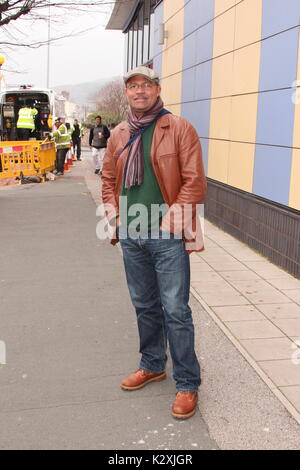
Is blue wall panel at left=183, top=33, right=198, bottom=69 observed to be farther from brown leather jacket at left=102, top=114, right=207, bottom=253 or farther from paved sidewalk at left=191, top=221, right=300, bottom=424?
brown leather jacket at left=102, top=114, right=207, bottom=253

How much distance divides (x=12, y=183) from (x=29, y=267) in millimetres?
10069

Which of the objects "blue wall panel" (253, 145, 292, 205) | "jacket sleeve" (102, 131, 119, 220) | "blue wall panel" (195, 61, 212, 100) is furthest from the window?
"jacket sleeve" (102, 131, 119, 220)

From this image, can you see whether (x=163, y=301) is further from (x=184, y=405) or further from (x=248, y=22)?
(x=248, y=22)

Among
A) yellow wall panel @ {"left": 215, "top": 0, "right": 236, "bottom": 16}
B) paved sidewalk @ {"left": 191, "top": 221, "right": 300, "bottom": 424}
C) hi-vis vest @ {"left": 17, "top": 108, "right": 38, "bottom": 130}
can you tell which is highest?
yellow wall panel @ {"left": 215, "top": 0, "right": 236, "bottom": 16}

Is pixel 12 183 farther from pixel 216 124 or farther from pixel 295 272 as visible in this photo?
pixel 295 272

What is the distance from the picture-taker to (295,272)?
6324mm

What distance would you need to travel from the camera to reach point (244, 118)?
27.1 feet

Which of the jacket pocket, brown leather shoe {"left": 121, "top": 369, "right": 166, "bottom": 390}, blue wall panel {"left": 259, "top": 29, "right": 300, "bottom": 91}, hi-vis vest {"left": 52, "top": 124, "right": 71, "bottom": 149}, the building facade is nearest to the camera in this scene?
the jacket pocket

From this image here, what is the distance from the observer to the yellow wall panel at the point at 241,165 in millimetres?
8031

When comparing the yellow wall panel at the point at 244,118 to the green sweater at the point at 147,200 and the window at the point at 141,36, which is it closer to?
the green sweater at the point at 147,200

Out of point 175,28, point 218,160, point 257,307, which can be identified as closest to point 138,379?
point 257,307

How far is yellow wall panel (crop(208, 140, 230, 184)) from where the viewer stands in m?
9.28

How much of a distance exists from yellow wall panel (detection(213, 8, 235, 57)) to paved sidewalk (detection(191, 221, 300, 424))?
3.45 metres
